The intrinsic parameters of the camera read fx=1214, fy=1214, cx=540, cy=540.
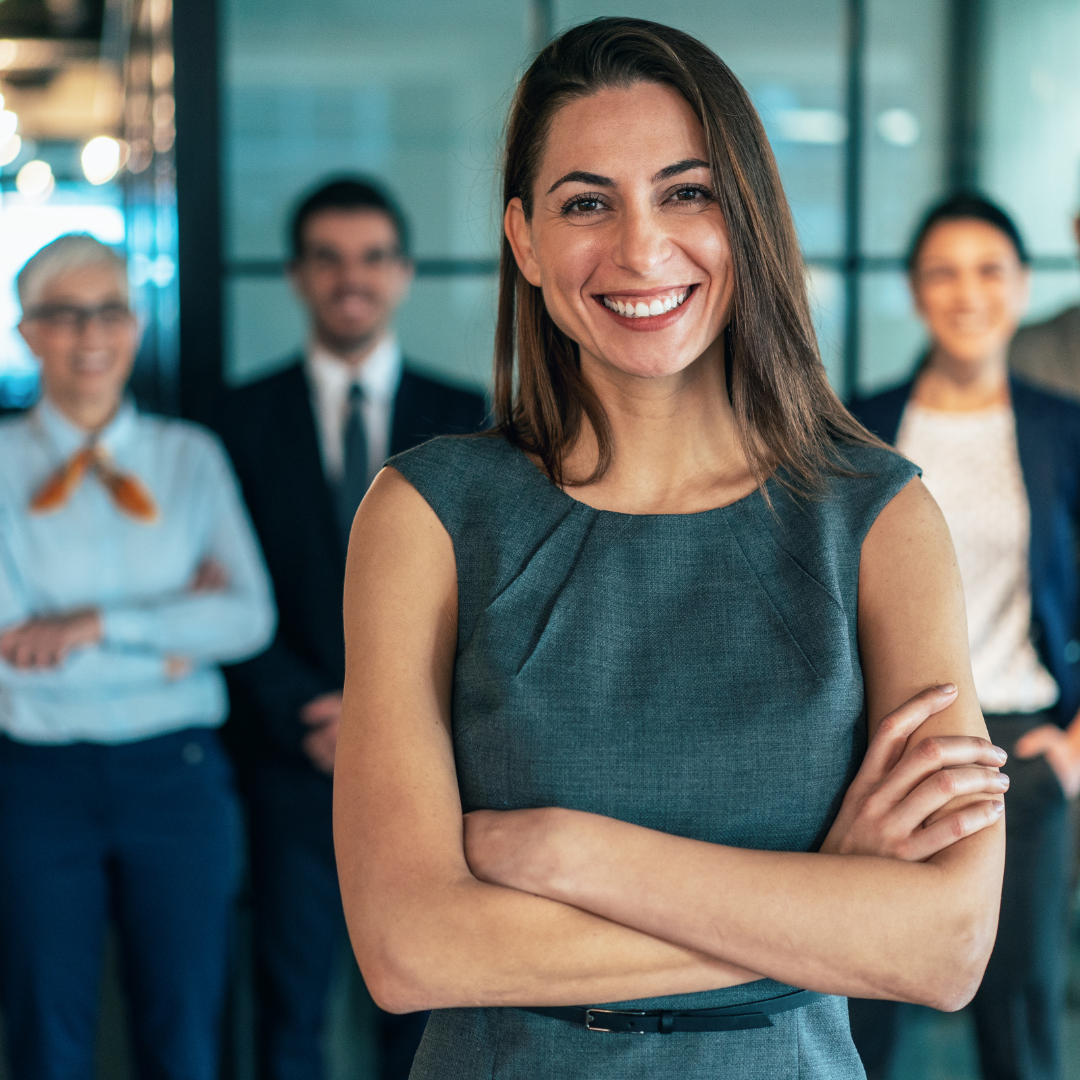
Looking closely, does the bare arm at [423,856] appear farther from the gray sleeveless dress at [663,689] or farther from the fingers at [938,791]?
the fingers at [938,791]

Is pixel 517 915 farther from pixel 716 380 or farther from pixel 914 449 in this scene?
pixel 914 449

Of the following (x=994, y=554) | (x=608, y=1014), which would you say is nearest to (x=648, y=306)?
(x=608, y=1014)

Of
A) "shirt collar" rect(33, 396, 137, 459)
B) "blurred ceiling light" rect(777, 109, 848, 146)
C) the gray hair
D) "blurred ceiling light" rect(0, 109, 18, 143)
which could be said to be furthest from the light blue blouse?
"blurred ceiling light" rect(777, 109, 848, 146)

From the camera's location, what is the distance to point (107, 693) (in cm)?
246

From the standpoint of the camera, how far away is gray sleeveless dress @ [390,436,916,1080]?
1.25 metres

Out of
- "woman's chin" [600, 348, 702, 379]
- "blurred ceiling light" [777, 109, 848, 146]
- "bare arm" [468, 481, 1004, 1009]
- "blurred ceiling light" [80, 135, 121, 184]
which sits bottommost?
"bare arm" [468, 481, 1004, 1009]

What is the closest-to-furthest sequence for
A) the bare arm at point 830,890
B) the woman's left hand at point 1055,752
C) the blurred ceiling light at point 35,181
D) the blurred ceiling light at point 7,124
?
the bare arm at point 830,890 → the woman's left hand at point 1055,752 → the blurred ceiling light at point 35,181 → the blurred ceiling light at point 7,124

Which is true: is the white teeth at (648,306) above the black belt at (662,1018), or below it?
above

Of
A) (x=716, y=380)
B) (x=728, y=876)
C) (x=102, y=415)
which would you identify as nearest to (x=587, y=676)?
(x=728, y=876)

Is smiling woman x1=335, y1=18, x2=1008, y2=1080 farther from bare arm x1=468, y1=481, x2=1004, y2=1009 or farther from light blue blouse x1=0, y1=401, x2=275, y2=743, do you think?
light blue blouse x1=0, y1=401, x2=275, y2=743

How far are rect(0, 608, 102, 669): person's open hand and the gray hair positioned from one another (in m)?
0.69

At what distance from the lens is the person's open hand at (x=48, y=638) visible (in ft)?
7.83

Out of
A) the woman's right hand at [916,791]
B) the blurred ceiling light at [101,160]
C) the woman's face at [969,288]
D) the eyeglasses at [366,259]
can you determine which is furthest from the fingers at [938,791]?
the blurred ceiling light at [101,160]

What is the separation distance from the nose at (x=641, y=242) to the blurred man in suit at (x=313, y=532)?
58.7 inches
